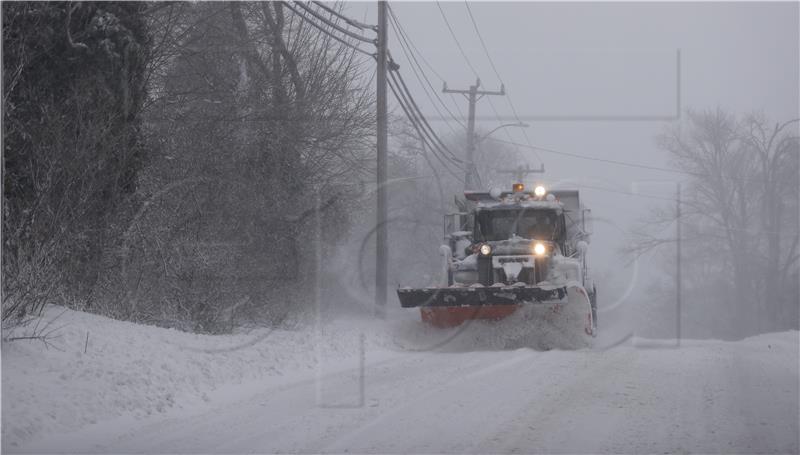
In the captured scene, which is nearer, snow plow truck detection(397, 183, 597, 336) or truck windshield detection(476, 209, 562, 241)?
snow plow truck detection(397, 183, 597, 336)

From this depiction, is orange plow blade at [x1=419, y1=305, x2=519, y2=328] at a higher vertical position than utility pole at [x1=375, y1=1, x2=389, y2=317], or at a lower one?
lower

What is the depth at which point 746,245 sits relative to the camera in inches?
1396

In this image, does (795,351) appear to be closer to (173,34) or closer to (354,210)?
(354,210)

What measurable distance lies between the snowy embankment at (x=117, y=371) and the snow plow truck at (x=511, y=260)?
115 inches

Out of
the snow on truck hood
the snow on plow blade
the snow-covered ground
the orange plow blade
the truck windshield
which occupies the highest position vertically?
the snow on truck hood

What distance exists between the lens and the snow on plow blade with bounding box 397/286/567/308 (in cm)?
1269

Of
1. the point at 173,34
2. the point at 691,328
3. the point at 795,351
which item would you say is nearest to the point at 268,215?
the point at 173,34

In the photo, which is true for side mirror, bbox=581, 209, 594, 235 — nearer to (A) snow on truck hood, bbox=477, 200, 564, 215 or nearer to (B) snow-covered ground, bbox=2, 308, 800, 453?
(A) snow on truck hood, bbox=477, 200, 564, 215

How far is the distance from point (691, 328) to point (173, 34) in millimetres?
32841

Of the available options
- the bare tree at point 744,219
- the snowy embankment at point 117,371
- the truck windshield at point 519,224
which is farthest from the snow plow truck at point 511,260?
the bare tree at point 744,219

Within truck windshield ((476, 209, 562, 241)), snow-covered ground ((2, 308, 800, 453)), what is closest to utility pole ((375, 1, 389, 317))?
truck windshield ((476, 209, 562, 241))

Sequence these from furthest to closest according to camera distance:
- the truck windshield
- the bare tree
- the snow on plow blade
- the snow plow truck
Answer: the bare tree < the truck windshield < the snow plow truck < the snow on plow blade

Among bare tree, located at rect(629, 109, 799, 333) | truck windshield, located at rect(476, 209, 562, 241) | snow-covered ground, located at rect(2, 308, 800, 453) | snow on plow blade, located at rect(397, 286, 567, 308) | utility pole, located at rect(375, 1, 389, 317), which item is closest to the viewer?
snow-covered ground, located at rect(2, 308, 800, 453)

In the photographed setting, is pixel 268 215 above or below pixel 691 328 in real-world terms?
above
